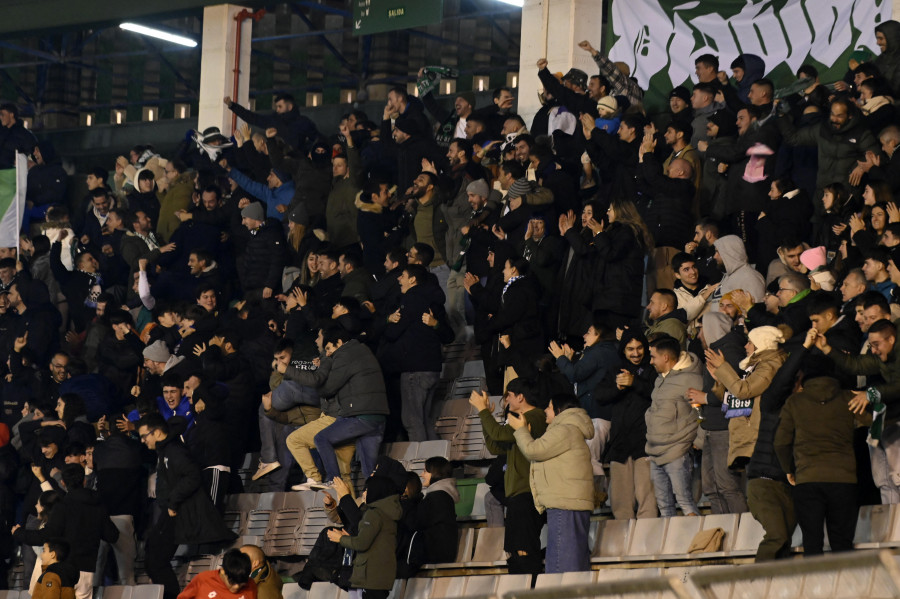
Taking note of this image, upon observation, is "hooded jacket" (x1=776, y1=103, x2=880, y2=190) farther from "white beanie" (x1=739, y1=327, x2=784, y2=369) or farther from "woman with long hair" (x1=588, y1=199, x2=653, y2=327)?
"white beanie" (x1=739, y1=327, x2=784, y2=369)

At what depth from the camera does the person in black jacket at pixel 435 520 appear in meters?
11.2

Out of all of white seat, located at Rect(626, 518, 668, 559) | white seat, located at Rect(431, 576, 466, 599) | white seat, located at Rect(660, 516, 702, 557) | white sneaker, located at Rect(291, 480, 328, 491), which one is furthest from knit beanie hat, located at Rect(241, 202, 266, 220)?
white seat, located at Rect(660, 516, 702, 557)

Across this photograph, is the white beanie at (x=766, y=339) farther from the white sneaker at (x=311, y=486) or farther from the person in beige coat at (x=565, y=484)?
the white sneaker at (x=311, y=486)

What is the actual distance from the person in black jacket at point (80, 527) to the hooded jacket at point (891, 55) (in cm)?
728

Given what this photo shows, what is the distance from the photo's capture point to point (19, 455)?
14883mm

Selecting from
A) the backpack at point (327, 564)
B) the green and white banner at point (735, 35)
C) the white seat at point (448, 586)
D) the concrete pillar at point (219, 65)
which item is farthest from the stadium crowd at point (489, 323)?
the concrete pillar at point (219, 65)

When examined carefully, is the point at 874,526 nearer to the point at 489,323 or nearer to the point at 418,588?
the point at 418,588

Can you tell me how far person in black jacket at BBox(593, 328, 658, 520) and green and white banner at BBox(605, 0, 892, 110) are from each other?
5.09 m

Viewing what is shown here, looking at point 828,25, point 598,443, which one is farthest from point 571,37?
point 598,443

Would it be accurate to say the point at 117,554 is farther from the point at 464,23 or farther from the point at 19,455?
the point at 464,23

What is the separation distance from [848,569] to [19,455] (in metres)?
11.7

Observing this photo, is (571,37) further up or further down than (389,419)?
further up

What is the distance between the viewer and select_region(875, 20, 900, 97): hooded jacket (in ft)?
42.2

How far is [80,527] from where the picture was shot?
12.6 m
